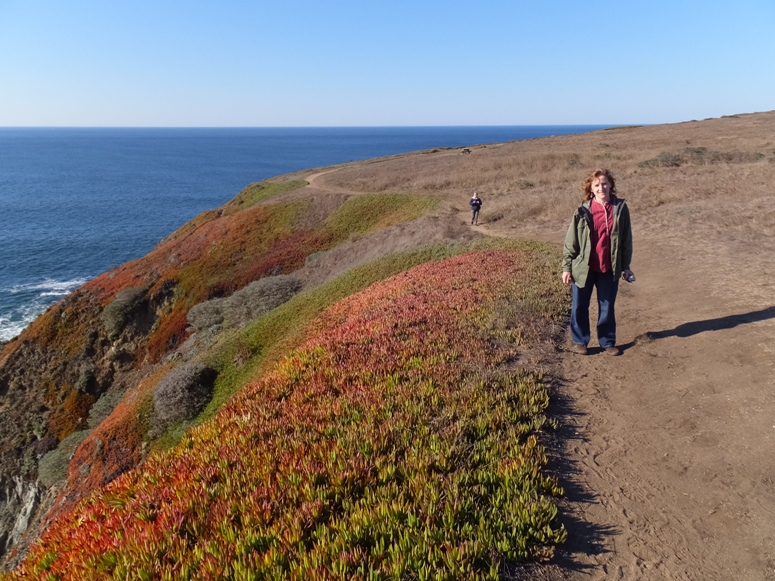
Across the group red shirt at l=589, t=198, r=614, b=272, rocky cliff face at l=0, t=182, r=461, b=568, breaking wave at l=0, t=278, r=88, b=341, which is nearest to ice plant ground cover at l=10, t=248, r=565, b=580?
red shirt at l=589, t=198, r=614, b=272

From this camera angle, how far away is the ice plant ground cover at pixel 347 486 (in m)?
4.67

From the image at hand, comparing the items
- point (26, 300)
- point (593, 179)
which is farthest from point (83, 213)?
point (593, 179)

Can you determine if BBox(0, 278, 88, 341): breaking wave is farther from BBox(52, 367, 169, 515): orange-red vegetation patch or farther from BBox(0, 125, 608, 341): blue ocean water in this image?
BBox(52, 367, 169, 515): orange-red vegetation patch

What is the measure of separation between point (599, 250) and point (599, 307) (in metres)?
1.34

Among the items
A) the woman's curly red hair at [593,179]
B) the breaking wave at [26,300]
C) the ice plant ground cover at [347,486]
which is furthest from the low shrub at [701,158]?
the breaking wave at [26,300]

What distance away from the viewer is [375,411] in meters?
7.34

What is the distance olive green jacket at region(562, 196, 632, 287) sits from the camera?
342 inches

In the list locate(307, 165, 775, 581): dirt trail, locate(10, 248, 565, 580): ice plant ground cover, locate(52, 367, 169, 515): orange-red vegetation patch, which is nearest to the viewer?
locate(10, 248, 565, 580): ice plant ground cover

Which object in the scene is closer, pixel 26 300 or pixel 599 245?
pixel 599 245

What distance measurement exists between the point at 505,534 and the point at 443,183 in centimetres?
4297

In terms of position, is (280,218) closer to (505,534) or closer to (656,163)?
(656,163)

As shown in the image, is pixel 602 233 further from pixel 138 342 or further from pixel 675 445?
pixel 138 342

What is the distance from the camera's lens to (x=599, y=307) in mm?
9672

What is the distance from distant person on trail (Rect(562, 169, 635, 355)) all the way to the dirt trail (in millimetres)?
1299
